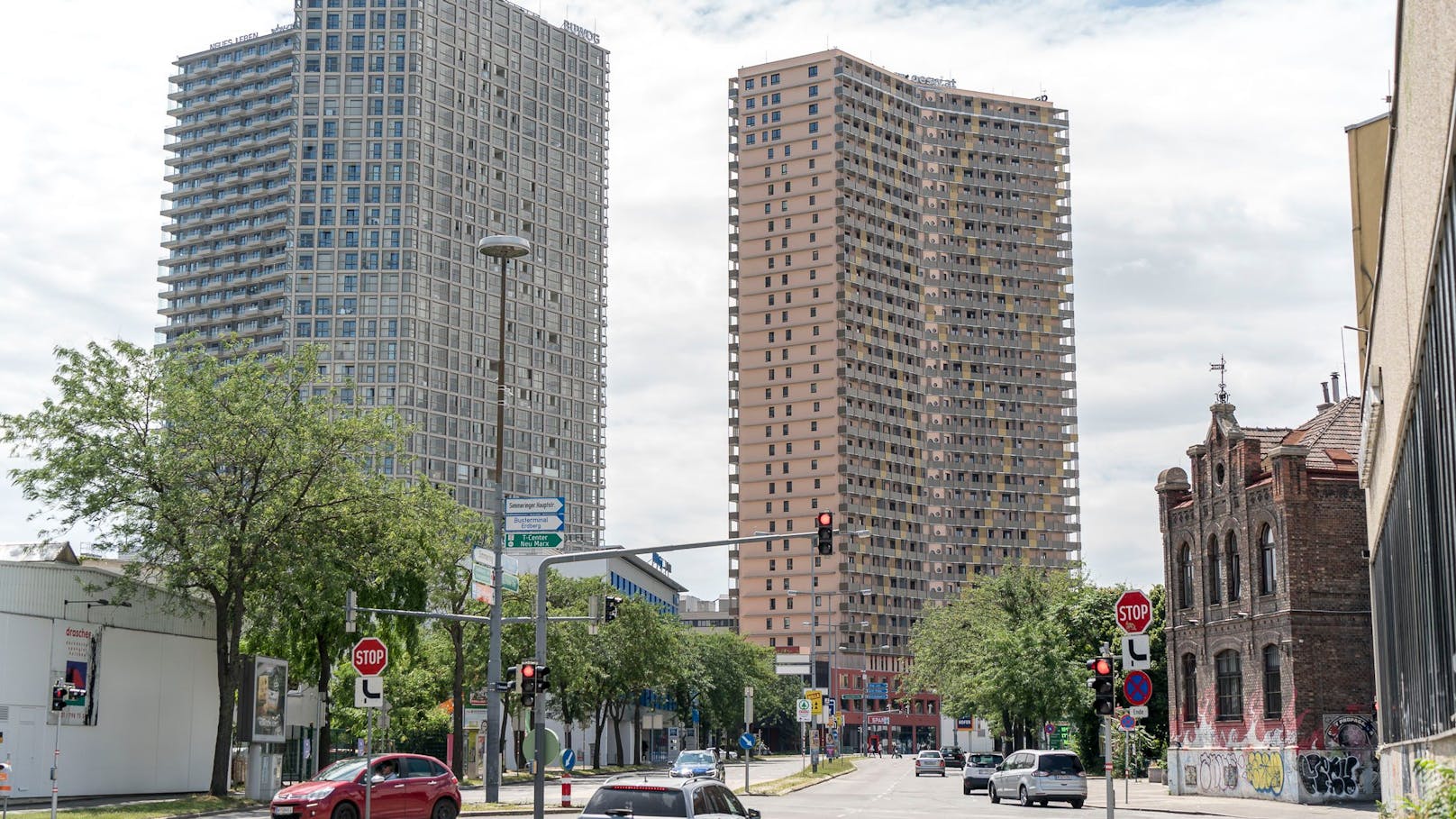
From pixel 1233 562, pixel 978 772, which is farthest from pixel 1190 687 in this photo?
pixel 978 772

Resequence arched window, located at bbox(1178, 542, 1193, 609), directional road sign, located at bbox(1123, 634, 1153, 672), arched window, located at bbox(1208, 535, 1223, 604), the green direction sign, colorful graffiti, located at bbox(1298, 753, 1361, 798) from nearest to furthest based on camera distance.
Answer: directional road sign, located at bbox(1123, 634, 1153, 672)
the green direction sign
colorful graffiti, located at bbox(1298, 753, 1361, 798)
arched window, located at bbox(1208, 535, 1223, 604)
arched window, located at bbox(1178, 542, 1193, 609)

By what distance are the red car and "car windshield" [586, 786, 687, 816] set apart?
29.2ft

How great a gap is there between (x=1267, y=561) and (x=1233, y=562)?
2295 mm

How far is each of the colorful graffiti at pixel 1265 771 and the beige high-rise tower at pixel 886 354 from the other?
113 meters

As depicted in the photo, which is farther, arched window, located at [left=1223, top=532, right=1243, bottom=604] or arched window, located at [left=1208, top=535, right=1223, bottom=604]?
arched window, located at [left=1208, top=535, right=1223, bottom=604]

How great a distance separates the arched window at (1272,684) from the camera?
48.2 metres

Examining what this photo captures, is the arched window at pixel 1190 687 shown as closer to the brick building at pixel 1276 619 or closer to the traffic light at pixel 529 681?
the brick building at pixel 1276 619

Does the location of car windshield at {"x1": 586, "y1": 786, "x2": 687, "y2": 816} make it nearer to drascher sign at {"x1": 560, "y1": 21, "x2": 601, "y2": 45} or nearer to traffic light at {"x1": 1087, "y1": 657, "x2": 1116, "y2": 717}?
traffic light at {"x1": 1087, "y1": 657, "x2": 1116, "y2": 717}

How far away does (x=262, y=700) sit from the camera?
44.7 metres

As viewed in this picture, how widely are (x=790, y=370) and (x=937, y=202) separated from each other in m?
36.3

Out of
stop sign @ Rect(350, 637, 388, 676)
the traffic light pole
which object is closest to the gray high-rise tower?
the traffic light pole

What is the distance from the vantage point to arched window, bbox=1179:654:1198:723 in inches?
2125

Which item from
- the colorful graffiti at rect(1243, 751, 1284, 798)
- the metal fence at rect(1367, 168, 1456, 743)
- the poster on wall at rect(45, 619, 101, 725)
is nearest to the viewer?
the metal fence at rect(1367, 168, 1456, 743)

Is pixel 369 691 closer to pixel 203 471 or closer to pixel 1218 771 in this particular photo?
pixel 203 471
